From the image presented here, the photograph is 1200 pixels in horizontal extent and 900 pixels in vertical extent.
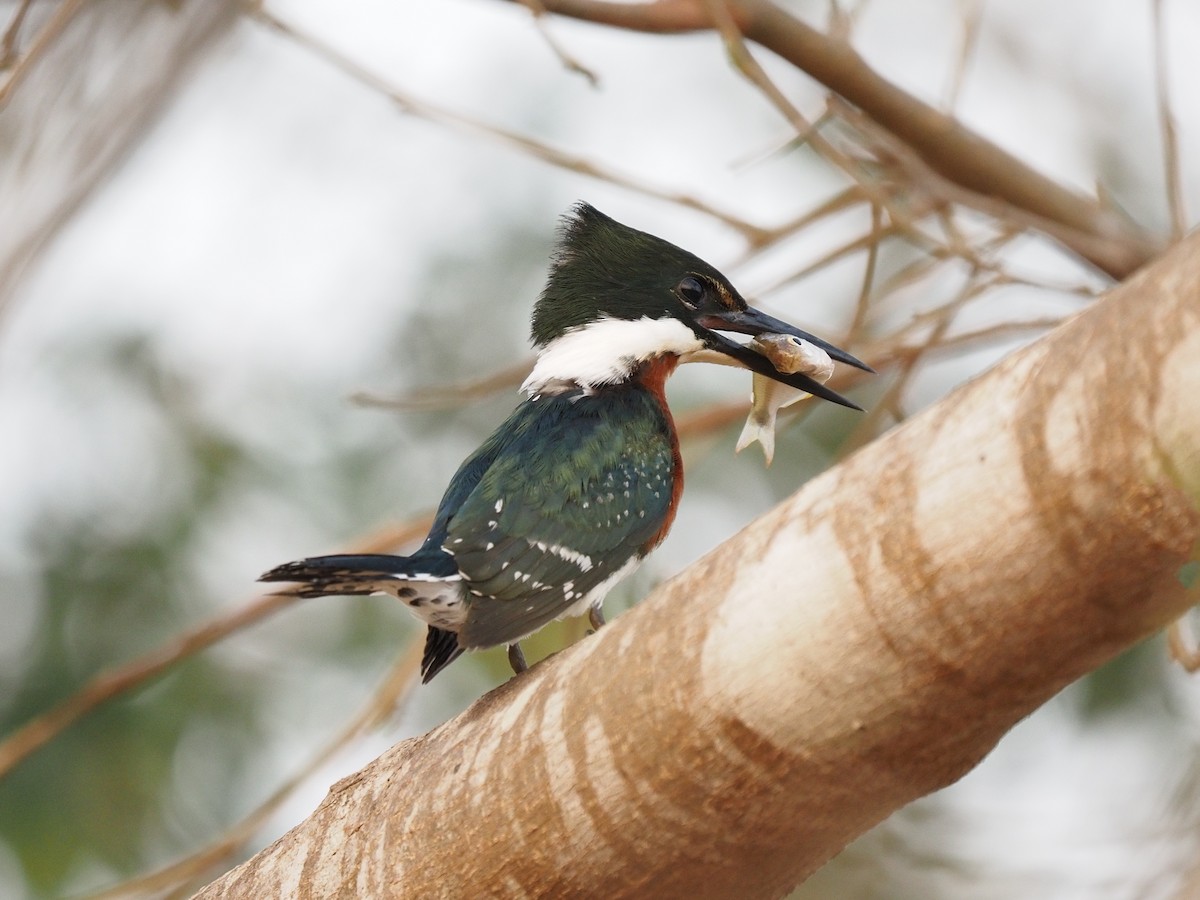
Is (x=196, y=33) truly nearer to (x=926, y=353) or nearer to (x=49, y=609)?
(x=926, y=353)

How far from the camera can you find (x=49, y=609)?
569cm

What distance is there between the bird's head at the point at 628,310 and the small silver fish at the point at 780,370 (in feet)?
0.37

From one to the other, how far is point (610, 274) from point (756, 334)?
462 millimetres

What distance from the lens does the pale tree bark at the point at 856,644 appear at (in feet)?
5.26

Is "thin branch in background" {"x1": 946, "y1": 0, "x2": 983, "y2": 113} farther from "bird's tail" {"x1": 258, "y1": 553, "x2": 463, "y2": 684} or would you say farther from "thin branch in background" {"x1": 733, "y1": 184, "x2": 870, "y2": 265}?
"bird's tail" {"x1": 258, "y1": 553, "x2": 463, "y2": 684}

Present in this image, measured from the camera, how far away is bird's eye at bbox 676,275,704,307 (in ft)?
12.3

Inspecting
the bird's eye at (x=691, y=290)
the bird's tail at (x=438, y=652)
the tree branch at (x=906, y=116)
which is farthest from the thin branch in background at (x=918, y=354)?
the bird's tail at (x=438, y=652)

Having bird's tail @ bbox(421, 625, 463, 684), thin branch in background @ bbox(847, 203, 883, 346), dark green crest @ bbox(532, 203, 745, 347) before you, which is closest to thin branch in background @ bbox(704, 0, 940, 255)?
thin branch in background @ bbox(847, 203, 883, 346)

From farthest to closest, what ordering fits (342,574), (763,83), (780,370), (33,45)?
(780,370) < (763,83) < (33,45) < (342,574)

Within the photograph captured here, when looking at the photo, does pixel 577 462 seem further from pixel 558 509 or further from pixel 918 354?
pixel 918 354

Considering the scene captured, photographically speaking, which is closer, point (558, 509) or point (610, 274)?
point (558, 509)

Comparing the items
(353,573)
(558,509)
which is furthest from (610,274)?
A: (353,573)

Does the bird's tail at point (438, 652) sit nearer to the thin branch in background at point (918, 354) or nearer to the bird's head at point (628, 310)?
the bird's head at point (628, 310)

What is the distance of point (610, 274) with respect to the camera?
3.83 m
